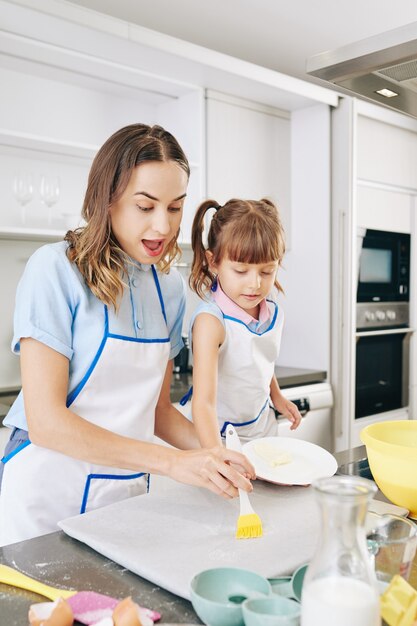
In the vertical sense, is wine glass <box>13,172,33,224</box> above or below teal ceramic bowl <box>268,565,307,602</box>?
above

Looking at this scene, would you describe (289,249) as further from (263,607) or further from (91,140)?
(263,607)

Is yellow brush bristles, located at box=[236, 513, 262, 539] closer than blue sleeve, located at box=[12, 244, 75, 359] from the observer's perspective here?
Yes

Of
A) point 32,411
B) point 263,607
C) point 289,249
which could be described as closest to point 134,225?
point 32,411

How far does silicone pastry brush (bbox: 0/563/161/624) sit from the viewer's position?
72 cm

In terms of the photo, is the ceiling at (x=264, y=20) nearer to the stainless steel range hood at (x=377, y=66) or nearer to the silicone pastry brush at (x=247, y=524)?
the stainless steel range hood at (x=377, y=66)

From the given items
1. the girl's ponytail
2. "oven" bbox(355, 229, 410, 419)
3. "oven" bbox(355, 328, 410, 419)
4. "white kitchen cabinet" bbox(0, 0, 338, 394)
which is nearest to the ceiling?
"white kitchen cabinet" bbox(0, 0, 338, 394)

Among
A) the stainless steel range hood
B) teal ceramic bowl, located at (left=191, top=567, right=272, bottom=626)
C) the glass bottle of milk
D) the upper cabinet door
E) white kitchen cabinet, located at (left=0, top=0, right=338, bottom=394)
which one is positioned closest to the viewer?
the glass bottle of milk

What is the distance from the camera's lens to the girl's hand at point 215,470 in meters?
0.96

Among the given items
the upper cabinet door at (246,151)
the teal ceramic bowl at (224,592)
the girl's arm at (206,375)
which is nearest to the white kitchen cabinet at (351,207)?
the upper cabinet door at (246,151)

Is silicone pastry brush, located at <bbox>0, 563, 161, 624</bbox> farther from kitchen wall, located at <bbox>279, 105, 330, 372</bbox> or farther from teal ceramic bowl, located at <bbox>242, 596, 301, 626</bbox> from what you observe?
kitchen wall, located at <bbox>279, 105, 330, 372</bbox>

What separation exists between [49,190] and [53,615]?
1898 millimetres

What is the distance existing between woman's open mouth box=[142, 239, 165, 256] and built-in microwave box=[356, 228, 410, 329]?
79.1 inches

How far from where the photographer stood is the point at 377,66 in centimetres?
116

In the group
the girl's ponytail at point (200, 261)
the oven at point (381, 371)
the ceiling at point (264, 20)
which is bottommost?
the oven at point (381, 371)
